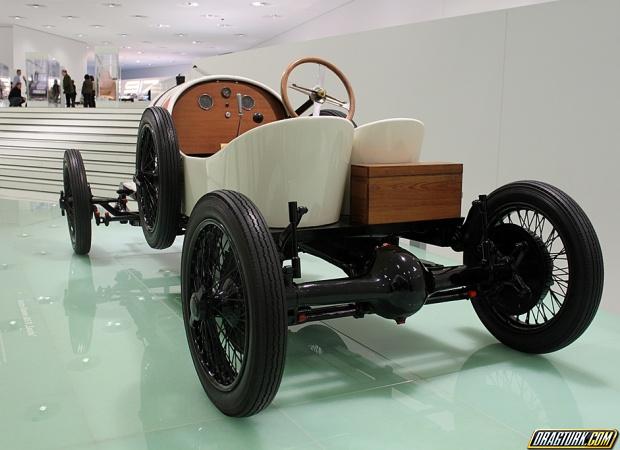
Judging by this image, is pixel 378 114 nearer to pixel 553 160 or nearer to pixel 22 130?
pixel 553 160

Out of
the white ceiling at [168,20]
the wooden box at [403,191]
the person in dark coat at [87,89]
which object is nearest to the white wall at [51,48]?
the white ceiling at [168,20]

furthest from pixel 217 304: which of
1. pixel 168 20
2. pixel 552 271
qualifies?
pixel 168 20

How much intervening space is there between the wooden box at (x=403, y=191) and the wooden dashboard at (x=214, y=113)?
4.96 ft

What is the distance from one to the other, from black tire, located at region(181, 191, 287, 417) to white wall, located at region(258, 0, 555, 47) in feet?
23.0

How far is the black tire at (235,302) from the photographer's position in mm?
2145

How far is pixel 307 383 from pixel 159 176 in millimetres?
1581

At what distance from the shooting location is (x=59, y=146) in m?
12.5

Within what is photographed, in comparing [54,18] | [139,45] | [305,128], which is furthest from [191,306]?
[139,45]

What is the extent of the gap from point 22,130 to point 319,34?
8.76m

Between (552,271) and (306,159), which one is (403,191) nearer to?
(306,159)

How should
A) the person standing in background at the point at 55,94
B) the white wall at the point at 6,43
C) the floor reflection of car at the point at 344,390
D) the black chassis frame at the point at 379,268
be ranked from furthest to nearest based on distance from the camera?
the white wall at the point at 6,43 < the person standing in background at the point at 55,94 < the black chassis frame at the point at 379,268 < the floor reflection of car at the point at 344,390

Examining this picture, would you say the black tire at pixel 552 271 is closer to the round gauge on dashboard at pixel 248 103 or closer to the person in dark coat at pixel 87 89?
the round gauge on dashboard at pixel 248 103

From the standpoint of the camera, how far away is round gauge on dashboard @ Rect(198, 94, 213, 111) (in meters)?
4.31

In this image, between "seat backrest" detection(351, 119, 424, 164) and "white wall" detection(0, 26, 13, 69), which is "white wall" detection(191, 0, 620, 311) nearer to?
"seat backrest" detection(351, 119, 424, 164)
